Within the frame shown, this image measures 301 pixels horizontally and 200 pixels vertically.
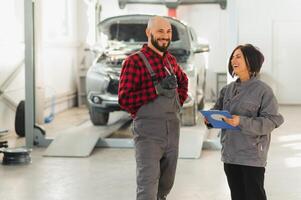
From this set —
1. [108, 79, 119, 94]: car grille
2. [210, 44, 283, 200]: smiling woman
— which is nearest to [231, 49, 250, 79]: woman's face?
[210, 44, 283, 200]: smiling woman

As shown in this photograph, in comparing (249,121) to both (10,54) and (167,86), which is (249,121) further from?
(10,54)

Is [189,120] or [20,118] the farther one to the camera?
[189,120]

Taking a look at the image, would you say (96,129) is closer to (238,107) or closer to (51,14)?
(51,14)

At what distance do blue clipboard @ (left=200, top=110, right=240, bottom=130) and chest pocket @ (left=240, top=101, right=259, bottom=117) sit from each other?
0.11 metres

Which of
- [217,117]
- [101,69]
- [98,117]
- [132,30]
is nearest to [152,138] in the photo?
→ [217,117]

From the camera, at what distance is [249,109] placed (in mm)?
3141

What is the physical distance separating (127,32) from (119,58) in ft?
2.80

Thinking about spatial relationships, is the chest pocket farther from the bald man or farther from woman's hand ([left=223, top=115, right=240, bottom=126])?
the bald man

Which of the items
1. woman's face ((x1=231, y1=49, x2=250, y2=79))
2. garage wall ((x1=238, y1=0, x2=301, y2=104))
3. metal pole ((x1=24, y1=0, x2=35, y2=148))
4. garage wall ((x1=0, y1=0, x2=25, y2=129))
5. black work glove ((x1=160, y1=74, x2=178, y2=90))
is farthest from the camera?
garage wall ((x1=238, y1=0, x2=301, y2=104))

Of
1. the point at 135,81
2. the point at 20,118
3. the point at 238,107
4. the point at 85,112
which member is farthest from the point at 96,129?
the point at 238,107

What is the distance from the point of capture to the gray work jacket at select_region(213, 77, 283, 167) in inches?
121

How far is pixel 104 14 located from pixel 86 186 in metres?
8.71

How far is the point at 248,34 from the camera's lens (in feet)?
44.0

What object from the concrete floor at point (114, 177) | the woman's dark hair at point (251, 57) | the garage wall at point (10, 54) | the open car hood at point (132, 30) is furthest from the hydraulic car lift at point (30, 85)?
the woman's dark hair at point (251, 57)
